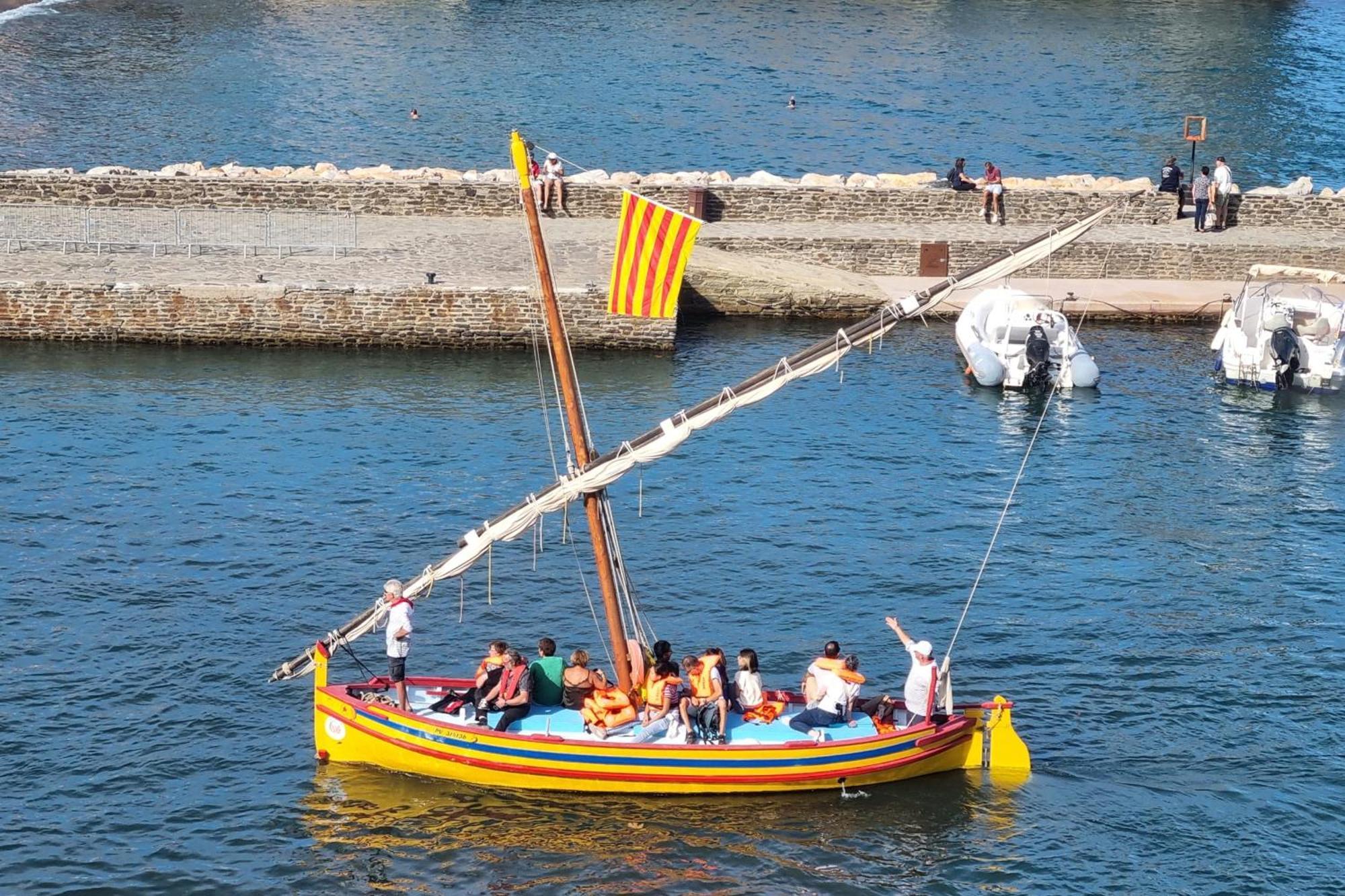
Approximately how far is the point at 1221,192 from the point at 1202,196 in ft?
1.96

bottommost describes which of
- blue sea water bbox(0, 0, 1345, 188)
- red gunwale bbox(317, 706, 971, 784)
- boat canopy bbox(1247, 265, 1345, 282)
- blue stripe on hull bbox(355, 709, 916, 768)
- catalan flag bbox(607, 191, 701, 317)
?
red gunwale bbox(317, 706, 971, 784)

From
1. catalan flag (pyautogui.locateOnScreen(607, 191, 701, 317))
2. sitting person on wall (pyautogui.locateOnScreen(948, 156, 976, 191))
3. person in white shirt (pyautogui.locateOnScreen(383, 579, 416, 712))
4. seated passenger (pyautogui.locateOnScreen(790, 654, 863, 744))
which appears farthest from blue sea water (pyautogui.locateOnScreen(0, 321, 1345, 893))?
sitting person on wall (pyautogui.locateOnScreen(948, 156, 976, 191))

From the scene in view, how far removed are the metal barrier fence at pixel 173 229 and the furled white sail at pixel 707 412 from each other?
22785mm

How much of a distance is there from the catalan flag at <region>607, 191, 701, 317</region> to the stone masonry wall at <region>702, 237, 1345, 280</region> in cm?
2571

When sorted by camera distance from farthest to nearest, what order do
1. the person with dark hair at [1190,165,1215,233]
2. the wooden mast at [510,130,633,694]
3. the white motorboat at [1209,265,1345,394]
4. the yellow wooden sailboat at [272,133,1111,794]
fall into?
the person with dark hair at [1190,165,1215,233] < the white motorboat at [1209,265,1345,394] < the wooden mast at [510,130,633,694] < the yellow wooden sailboat at [272,133,1111,794]

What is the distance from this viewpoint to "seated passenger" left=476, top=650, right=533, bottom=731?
82.1ft

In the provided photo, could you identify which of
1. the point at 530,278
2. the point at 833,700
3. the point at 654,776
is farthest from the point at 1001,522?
the point at 530,278

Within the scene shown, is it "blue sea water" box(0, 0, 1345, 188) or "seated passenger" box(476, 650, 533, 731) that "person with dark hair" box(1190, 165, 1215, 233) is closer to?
"blue sea water" box(0, 0, 1345, 188)

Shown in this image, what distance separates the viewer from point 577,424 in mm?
25688

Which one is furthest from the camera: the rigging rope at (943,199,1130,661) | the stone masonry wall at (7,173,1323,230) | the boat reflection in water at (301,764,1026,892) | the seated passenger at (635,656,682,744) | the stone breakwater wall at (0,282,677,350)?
the stone masonry wall at (7,173,1323,230)

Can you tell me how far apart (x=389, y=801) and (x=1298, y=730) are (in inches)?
535

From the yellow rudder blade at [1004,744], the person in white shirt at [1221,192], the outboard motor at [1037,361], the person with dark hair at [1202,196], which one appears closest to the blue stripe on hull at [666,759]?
the yellow rudder blade at [1004,744]

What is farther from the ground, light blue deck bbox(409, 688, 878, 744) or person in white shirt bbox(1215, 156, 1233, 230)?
person in white shirt bbox(1215, 156, 1233, 230)

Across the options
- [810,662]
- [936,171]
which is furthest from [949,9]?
[810,662]
